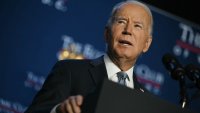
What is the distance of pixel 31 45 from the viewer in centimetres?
340

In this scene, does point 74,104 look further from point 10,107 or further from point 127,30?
point 10,107

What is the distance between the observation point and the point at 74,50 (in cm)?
358

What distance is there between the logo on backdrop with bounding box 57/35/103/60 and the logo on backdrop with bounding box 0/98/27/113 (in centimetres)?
49

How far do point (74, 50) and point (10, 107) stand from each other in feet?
2.26

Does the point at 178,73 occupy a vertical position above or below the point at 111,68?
below

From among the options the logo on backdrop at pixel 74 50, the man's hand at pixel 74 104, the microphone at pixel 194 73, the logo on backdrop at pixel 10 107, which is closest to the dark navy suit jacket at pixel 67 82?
the man's hand at pixel 74 104

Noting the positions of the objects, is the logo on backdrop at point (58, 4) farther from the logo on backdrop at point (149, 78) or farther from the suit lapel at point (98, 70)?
the suit lapel at point (98, 70)

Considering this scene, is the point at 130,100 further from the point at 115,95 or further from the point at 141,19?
the point at 141,19

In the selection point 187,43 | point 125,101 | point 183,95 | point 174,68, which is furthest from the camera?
point 187,43

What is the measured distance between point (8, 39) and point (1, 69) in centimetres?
22

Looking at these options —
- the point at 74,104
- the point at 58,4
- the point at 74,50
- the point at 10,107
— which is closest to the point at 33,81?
the point at 10,107

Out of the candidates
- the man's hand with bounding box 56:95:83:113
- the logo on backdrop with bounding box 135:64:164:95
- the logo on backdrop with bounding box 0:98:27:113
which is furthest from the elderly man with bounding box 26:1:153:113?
the logo on backdrop with bounding box 135:64:164:95

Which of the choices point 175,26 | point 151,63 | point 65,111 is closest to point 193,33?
point 175,26

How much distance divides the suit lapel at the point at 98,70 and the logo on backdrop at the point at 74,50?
1.52 metres
